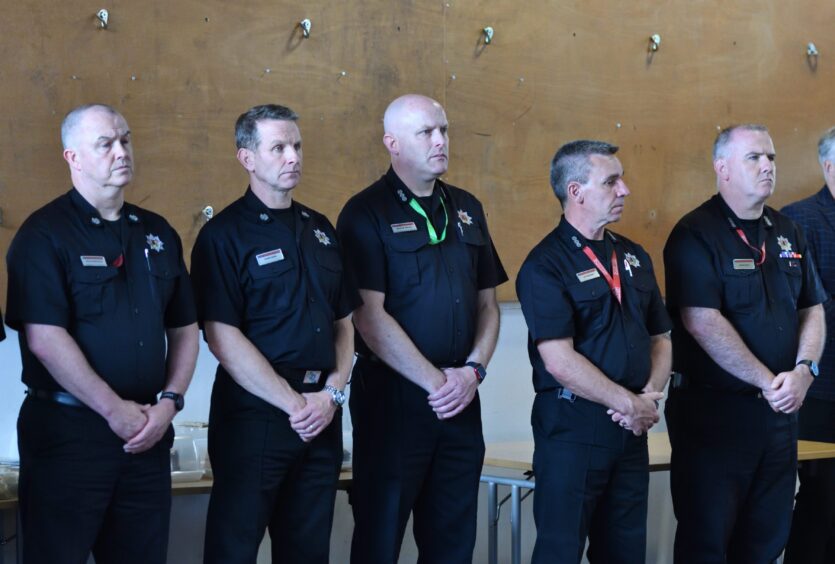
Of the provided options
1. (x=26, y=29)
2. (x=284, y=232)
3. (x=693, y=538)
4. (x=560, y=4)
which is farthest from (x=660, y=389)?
(x=26, y=29)

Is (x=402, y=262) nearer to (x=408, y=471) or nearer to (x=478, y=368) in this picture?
(x=478, y=368)

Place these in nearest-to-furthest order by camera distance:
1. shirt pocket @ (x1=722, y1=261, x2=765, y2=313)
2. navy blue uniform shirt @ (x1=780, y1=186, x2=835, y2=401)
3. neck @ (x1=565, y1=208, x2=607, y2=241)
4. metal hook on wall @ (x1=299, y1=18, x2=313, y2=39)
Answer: neck @ (x1=565, y1=208, x2=607, y2=241) < shirt pocket @ (x1=722, y1=261, x2=765, y2=313) < metal hook on wall @ (x1=299, y1=18, x2=313, y2=39) < navy blue uniform shirt @ (x1=780, y1=186, x2=835, y2=401)

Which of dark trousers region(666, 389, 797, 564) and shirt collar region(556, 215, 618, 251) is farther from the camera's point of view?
dark trousers region(666, 389, 797, 564)

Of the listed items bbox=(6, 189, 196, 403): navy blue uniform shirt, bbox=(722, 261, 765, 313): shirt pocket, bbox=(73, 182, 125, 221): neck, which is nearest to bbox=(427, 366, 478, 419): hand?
bbox=(6, 189, 196, 403): navy blue uniform shirt

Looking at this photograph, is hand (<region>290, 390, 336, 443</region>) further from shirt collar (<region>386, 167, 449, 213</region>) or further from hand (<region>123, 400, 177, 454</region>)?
shirt collar (<region>386, 167, 449, 213</region>)

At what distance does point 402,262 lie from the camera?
3584 millimetres

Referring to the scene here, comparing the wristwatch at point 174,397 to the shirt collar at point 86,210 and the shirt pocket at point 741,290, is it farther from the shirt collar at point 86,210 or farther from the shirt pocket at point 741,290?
the shirt pocket at point 741,290

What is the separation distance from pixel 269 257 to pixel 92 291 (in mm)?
541

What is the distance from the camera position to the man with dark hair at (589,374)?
349 cm

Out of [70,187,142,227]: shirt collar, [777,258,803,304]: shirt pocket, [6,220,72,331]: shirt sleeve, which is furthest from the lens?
[777,258,803,304]: shirt pocket

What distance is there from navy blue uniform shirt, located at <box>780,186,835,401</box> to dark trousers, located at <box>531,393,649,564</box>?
1163 mm

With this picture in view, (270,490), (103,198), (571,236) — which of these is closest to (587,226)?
(571,236)

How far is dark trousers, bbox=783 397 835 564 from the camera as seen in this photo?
14.4 ft

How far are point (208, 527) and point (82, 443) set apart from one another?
514 mm
